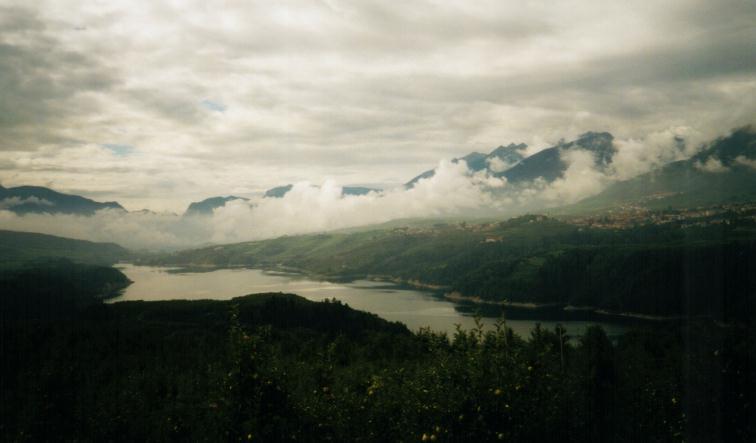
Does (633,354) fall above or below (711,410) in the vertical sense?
below

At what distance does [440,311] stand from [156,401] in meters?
121

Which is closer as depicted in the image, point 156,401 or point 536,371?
point 536,371

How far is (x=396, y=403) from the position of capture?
12148 millimetres

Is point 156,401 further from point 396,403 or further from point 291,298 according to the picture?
point 291,298

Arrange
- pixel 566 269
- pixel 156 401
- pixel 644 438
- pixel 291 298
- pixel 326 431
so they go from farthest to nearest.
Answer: pixel 566 269 < pixel 291 298 < pixel 156 401 < pixel 644 438 < pixel 326 431

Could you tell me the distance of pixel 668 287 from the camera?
142 metres

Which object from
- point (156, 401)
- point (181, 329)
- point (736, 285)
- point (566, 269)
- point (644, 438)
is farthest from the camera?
point (566, 269)

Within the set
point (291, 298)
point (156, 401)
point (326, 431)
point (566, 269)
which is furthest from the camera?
point (566, 269)

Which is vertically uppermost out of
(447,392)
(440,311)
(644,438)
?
(447,392)

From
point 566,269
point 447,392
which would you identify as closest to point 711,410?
point 447,392

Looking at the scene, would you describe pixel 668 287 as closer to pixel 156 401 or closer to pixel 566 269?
pixel 566 269

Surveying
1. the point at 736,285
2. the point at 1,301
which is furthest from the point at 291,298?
the point at 736,285

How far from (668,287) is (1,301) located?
205 meters

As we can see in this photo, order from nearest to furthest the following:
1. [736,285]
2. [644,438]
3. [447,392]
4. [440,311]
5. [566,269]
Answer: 1. [447,392]
2. [644,438]
3. [736,285]
4. [440,311]
5. [566,269]
